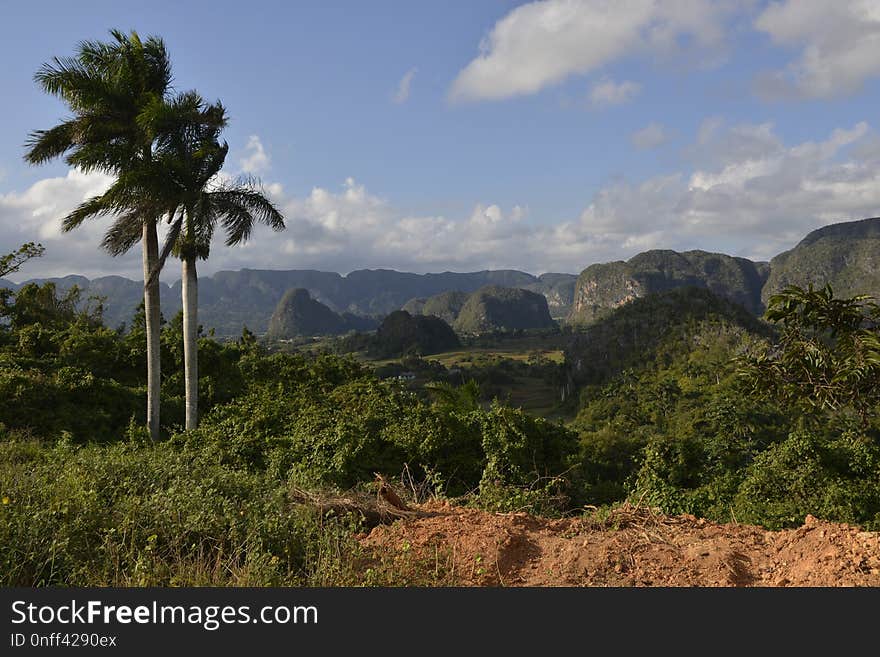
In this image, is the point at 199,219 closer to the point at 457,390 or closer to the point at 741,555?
the point at 457,390

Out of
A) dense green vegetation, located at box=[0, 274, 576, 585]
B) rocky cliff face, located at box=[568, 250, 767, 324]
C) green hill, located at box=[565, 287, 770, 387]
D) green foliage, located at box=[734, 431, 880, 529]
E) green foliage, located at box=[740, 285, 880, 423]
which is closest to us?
dense green vegetation, located at box=[0, 274, 576, 585]

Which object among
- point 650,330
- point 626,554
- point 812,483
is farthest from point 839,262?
point 626,554

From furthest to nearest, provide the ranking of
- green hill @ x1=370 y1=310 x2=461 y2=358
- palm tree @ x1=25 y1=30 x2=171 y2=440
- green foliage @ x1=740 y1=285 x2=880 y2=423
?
1. green hill @ x1=370 y1=310 x2=461 y2=358
2. palm tree @ x1=25 y1=30 x2=171 y2=440
3. green foliage @ x1=740 y1=285 x2=880 y2=423

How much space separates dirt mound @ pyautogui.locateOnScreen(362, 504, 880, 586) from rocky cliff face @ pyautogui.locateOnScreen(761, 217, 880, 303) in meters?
132

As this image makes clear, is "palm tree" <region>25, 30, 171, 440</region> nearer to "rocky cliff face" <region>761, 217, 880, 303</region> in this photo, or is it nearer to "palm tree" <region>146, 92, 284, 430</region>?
"palm tree" <region>146, 92, 284, 430</region>

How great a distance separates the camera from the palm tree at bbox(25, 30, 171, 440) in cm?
1106

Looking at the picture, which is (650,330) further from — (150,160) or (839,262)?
(839,262)

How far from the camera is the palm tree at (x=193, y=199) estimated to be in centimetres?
1149

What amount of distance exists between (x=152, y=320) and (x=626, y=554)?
11133mm

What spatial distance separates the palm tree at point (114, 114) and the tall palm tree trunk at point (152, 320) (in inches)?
1.6

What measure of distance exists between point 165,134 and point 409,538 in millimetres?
10164

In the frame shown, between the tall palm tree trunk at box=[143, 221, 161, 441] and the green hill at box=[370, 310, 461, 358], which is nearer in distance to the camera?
the tall palm tree trunk at box=[143, 221, 161, 441]

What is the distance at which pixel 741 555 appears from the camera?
4465 mm

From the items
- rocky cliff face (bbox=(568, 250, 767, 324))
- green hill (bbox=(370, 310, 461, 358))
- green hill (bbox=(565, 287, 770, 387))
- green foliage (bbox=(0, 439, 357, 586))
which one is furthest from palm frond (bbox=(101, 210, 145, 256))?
rocky cliff face (bbox=(568, 250, 767, 324))
